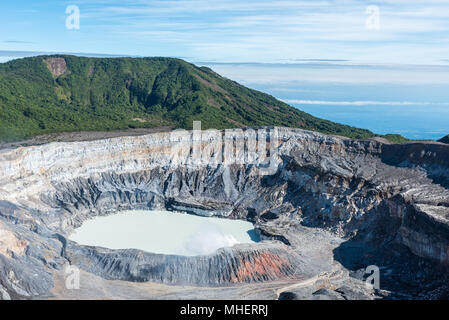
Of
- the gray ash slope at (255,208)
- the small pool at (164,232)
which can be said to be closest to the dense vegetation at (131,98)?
the gray ash slope at (255,208)

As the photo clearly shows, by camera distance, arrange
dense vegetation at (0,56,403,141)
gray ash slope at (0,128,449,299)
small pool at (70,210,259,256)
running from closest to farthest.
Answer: gray ash slope at (0,128,449,299)
small pool at (70,210,259,256)
dense vegetation at (0,56,403,141)

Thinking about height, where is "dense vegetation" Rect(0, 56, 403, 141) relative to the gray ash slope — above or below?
above

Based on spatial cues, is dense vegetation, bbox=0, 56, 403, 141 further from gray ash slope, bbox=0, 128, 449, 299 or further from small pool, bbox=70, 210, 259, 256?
small pool, bbox=70, 210, 259, 256

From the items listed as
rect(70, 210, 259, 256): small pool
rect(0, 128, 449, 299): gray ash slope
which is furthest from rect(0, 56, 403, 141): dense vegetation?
rect(70, 210, 259, 256): small pool

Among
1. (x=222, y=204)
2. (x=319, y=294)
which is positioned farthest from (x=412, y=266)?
(x=222, y=204)

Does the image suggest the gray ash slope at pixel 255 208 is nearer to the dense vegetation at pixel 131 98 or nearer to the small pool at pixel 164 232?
the small pool at pixel 164 232

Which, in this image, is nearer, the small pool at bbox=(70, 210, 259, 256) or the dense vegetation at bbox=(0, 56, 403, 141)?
the small pool at bbox=(70, 210, 259, 256)

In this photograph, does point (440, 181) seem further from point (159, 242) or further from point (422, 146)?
point (159, 242)

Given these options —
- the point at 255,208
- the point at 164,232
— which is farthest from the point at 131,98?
the point at 164,232
